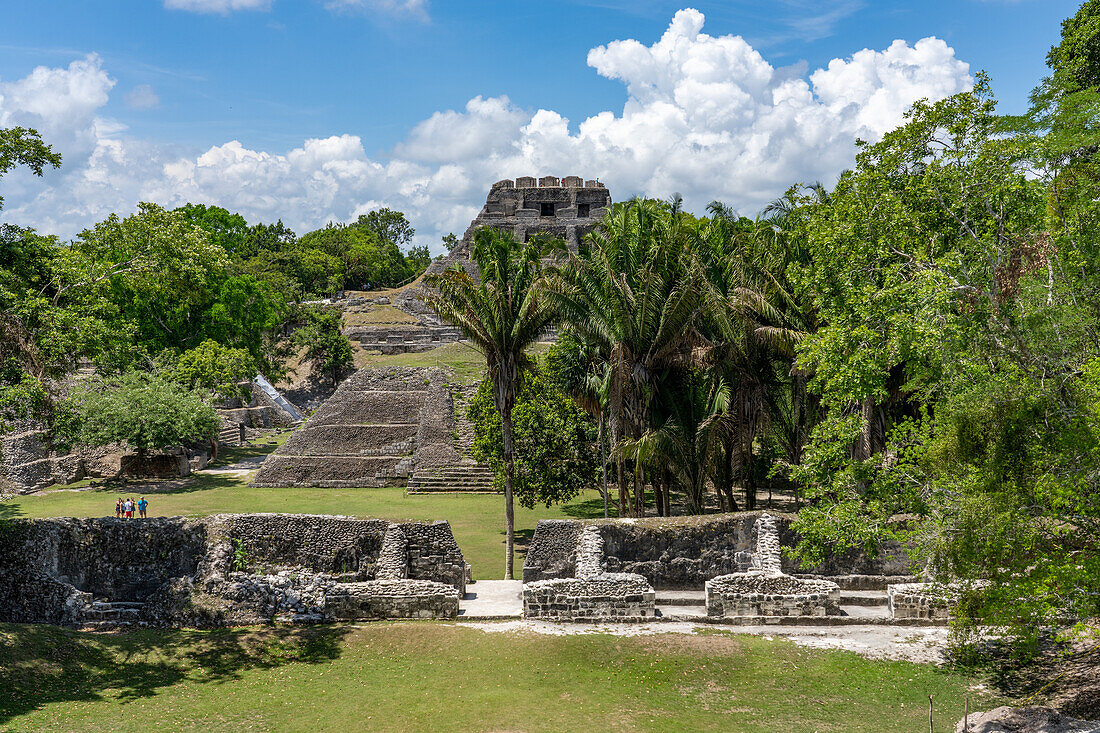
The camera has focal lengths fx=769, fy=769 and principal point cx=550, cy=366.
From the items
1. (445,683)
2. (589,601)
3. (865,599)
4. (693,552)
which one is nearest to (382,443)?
(693,552)

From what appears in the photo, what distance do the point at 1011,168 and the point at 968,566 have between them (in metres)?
6.77

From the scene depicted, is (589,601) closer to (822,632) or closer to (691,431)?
(822,632)

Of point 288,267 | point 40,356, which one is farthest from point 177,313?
point 288,267

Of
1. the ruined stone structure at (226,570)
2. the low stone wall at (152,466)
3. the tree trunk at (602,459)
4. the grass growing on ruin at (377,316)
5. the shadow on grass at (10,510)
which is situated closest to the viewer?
the ruined stone structure at (226,570)

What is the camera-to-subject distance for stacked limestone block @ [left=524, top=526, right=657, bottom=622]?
1288 cm

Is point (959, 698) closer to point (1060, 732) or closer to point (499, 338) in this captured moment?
point (1060, 732)

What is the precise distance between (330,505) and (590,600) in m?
15.2

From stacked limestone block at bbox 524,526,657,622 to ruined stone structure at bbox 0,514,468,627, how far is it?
1.48m

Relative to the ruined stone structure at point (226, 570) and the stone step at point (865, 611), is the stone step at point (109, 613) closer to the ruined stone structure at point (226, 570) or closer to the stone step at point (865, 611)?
the ruined stone structure at point (226, 570)

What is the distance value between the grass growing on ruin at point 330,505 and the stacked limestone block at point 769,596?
25.5 feet

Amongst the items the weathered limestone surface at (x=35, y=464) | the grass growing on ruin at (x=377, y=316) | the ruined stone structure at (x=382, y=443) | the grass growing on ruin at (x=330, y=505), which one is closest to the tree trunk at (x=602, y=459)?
the grass growing on ruin at (x=330, y=505)

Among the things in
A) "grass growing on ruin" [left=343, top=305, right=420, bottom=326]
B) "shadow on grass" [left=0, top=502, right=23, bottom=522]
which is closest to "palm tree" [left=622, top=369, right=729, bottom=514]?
"shadow on grass" [left=0, top=502, right=23, bottom=522]

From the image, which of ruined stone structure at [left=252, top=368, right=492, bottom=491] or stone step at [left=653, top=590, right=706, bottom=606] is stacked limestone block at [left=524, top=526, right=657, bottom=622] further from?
ruined stone structure at [left=252, top=368, right=492, bottom=491]

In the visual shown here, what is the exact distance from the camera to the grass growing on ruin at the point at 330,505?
22547 mm
